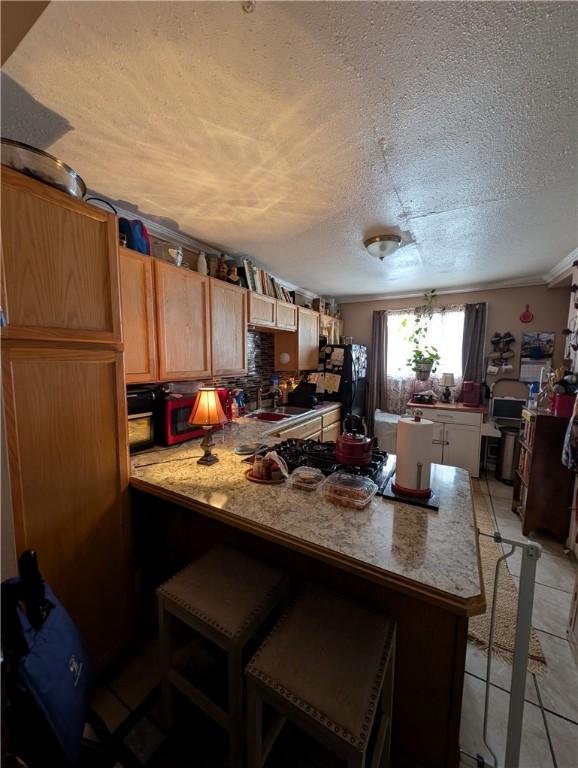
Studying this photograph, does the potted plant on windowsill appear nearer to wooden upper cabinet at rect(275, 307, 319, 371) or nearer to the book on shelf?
wooden upper cabinet at rect(275, 307, 319, 371)

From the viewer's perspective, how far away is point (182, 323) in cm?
202

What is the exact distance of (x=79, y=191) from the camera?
3.78 feet

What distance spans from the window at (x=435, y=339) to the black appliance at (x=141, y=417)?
3489 mm

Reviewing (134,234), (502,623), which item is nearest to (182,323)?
(134,234)

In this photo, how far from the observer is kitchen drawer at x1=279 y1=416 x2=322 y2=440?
8.61 feet

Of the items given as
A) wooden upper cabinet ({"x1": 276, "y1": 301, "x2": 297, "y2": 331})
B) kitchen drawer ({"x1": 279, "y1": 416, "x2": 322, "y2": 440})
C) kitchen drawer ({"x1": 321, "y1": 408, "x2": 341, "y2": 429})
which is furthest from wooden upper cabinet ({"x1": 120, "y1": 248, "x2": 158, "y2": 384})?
kitchen drawer ({"x1": 321, "y1": 408, "x2": 341, "y2": 429})

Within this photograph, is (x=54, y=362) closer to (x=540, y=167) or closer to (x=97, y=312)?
(x=97, y=312)

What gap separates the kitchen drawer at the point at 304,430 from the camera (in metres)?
2.62

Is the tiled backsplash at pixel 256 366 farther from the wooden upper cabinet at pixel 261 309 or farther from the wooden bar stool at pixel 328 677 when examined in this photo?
the wooden bar stool at pixel 328 677

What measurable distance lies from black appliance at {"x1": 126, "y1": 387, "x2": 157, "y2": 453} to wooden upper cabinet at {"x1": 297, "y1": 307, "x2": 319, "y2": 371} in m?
1.94

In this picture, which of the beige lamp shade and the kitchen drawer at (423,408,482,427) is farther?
the kitchen drawer at (423,408,482,427)

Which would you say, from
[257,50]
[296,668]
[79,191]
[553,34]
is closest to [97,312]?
[79,191]

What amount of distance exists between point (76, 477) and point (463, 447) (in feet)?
12.6

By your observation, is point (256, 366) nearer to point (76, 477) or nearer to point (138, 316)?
point (138, 316)
